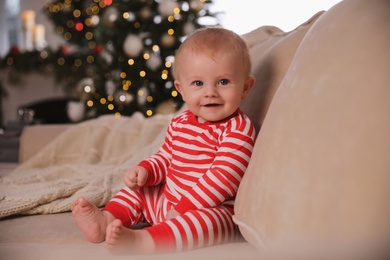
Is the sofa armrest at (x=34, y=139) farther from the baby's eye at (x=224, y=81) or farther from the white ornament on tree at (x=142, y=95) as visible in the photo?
the baby's eye at (x=224, y=81)

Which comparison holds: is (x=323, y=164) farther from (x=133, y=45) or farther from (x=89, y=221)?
(x=133, y=45)

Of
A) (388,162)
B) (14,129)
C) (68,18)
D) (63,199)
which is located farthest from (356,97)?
(68,18)

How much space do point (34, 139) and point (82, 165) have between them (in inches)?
26.3

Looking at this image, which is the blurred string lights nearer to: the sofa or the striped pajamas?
the striped pajamas

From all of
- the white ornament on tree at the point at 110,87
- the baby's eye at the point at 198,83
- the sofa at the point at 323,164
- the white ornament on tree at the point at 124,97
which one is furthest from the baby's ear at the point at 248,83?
the white ornament on tree at the point at 110,87

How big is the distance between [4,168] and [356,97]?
6.36 feet

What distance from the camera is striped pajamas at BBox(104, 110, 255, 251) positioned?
910 millimetres

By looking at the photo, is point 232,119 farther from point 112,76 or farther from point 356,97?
point 112,76

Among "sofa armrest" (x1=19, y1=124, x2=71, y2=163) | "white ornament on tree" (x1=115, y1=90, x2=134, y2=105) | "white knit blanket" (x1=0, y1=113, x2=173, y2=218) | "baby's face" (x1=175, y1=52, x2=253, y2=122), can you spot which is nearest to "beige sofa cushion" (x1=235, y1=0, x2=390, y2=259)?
"baby's face" (x1=175, y1=52, x2=253, y2=122)

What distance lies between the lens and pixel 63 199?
4.46 ft

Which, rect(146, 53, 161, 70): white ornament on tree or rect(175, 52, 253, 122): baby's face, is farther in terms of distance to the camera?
rect(146, 53, 161, 70): white ornament on tree

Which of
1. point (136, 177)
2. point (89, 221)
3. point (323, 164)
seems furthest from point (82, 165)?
point (323, 164)

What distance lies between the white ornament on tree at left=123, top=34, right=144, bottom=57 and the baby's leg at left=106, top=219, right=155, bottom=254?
295 cm

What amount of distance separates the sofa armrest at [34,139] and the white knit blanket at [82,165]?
18 cm
